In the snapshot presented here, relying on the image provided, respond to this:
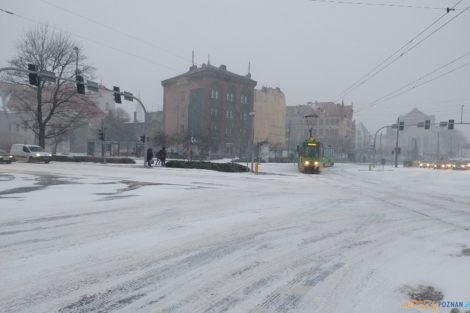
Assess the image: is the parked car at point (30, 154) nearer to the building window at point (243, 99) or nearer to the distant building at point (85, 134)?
the distant building at point (85, 134)

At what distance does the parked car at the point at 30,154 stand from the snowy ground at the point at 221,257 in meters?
28.1

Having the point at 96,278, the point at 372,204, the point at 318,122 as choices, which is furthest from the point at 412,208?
the point at 318,122

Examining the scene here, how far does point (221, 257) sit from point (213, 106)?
227 feet

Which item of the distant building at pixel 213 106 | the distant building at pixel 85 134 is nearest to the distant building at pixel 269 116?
the distant building at pixel 213 106

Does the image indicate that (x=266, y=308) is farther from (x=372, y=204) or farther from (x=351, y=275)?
(x=372, y=204)

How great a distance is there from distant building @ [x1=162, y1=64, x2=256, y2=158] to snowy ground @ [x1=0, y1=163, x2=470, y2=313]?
55.9 metres

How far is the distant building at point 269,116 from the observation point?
92.9 metres

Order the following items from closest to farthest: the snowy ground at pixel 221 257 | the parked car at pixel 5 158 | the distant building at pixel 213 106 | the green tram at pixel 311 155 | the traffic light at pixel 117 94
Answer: the snowy ground at pixel 221 257 → the traffic light at pixel 117 94 → the green tram at pixel 311 155 → the parked car at pixel 5 158 → the distant building at pixel 213 106

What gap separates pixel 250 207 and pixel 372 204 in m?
4.60

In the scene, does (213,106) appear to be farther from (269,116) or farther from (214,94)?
(269,116)

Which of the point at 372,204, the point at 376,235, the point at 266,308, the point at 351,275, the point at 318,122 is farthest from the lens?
the point at 318,122

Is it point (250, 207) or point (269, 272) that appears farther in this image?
point (250, 207)

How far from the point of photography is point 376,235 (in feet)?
27.5

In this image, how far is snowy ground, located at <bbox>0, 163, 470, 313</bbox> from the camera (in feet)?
15.0
